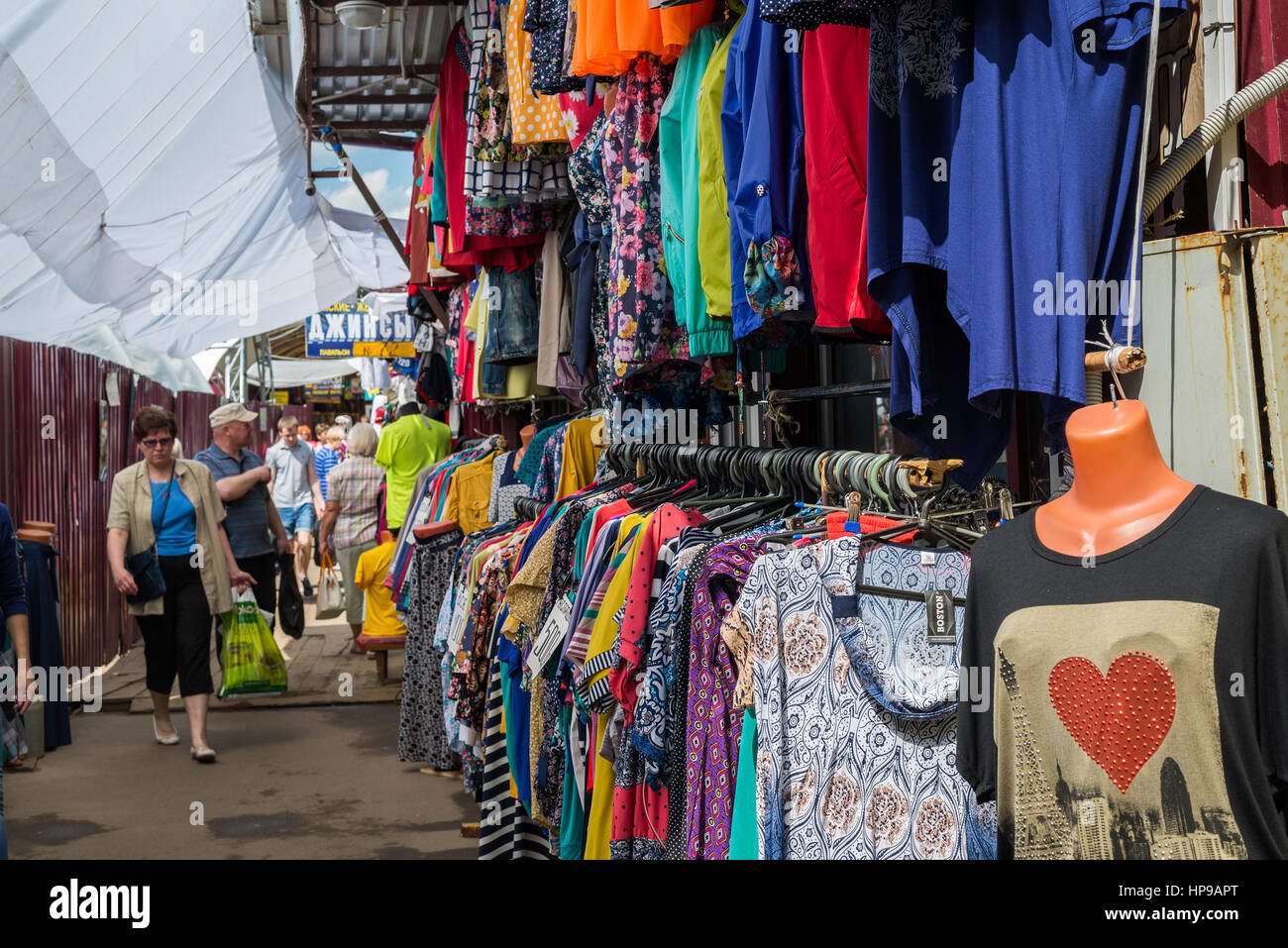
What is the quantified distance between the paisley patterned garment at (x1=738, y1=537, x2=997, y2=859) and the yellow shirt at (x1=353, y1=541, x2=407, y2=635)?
6.20 m

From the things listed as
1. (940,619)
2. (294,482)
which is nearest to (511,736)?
(940,619)

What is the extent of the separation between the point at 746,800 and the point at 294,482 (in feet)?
32.7

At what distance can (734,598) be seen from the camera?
8.55 ft

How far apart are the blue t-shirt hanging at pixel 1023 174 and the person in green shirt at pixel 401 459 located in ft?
22.2

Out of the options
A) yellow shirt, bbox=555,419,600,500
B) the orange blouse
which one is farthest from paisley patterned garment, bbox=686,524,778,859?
yellow shirt, bbox=555,419,600,500

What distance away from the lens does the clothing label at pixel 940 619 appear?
228cm

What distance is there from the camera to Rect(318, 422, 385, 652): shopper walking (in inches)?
367

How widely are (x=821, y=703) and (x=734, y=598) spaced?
0.36m

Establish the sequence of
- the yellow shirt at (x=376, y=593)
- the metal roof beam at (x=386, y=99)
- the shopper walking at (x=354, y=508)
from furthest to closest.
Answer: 1. the shopper walking at (x=354, y=508)
2. the yellow shirt at (x=376, y=593)
3. the metal roof beam at (x=386, y=99)

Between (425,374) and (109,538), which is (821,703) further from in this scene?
(425,374)

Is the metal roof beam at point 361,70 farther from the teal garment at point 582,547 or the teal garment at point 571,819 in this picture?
the teal garment at point 571,819

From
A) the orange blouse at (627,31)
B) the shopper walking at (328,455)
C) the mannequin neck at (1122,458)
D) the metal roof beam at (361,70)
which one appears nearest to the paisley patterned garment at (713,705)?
the mannequin neck at (1122,458)

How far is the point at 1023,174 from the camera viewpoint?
1.89 metres
